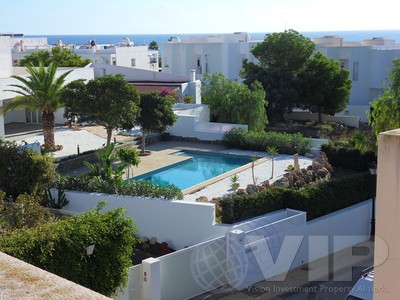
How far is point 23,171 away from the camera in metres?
17.7

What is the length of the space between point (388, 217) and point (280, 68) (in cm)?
3304

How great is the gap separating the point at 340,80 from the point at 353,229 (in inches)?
818

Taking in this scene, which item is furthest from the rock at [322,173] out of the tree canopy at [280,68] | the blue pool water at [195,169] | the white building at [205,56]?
the white building at [205,56]

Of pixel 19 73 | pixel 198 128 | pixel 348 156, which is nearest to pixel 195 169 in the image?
pixel 198 128

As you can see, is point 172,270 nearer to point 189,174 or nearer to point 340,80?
point 189,174

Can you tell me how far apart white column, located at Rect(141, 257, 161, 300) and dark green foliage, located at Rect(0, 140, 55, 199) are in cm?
649

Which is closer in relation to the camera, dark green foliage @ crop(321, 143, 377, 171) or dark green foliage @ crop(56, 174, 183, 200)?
dark green foliage @ crop(56, 174, 183, 200)

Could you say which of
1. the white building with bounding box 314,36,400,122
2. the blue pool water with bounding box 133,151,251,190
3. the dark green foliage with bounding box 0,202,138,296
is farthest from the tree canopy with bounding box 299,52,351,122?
the dark green foliage with bounding box 0,202,138,296

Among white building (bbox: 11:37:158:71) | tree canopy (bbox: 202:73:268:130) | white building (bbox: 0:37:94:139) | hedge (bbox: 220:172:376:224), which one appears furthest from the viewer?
white building (bbox: 11:37:158:71)

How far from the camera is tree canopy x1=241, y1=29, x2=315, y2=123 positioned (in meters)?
35.9

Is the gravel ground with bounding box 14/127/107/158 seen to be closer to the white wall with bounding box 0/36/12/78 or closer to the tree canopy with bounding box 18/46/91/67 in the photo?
the white wall with bounding box 0/36/12/78

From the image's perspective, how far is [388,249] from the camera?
590 cm

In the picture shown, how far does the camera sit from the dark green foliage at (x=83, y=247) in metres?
11.0

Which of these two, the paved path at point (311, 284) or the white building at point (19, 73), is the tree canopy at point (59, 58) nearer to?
the white building at point (19, 73)
